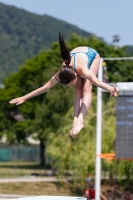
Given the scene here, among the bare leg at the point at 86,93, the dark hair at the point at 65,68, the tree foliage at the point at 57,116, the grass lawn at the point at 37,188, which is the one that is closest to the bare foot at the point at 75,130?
the bare leg at the point at 86,93

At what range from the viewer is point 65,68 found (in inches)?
348

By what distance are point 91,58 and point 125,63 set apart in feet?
180

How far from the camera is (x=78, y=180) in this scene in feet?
126

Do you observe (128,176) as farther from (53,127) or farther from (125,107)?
(53,127)

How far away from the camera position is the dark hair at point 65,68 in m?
8.84

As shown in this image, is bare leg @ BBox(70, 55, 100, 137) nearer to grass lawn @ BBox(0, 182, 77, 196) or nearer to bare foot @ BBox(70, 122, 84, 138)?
bare foot @ BBox(70, 122, 84, 138)

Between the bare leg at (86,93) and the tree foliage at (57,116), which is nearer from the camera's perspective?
the bare leg at (86,93)

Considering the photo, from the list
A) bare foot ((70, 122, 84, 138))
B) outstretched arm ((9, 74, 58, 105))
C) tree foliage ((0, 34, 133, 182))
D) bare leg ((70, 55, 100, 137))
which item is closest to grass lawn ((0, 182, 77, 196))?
tree foliage ((0, 34, 133, 182))

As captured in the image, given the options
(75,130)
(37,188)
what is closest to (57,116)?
(37,188)

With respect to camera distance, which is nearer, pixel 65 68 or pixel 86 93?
pixel 65 68

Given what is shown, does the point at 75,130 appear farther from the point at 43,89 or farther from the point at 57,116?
the point at 57,116

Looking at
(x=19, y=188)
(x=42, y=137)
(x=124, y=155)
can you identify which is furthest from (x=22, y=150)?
(x=124, y=155)

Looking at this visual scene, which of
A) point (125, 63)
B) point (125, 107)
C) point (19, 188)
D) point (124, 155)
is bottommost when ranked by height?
point (19, 188)

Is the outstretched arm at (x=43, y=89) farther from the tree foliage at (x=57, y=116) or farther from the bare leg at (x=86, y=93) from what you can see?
the tree foliage at (x=57, y=116)
